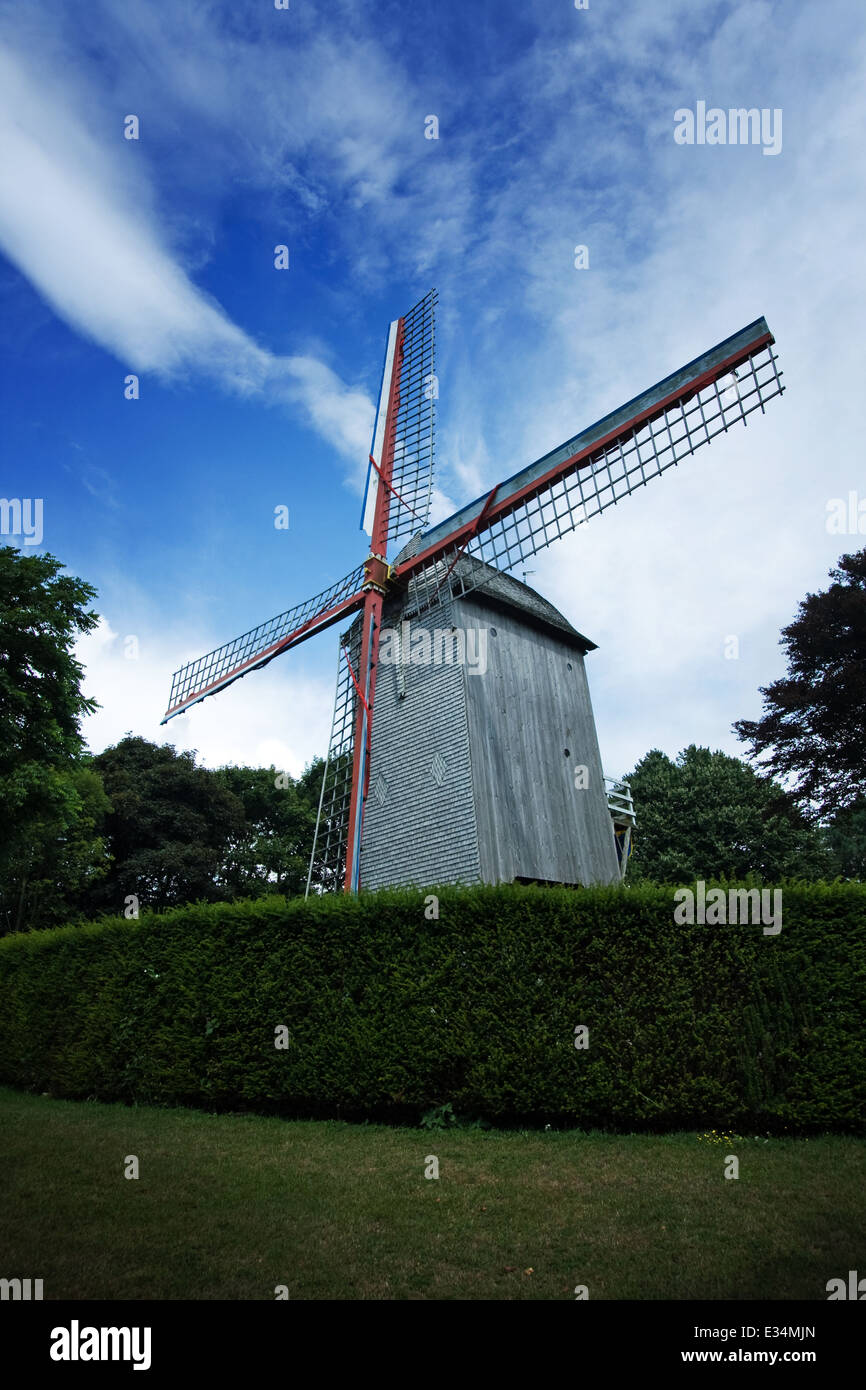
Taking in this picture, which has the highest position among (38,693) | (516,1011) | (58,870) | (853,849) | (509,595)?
(509,595)

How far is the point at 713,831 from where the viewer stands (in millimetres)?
31953

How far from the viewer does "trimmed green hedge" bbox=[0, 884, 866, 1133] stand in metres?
8.79

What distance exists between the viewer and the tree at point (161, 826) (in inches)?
1256

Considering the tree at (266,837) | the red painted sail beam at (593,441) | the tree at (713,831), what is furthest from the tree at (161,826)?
the red painted sail beam at (593,441)

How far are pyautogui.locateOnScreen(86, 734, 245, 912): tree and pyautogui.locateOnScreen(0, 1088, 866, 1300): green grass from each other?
77.9 feet

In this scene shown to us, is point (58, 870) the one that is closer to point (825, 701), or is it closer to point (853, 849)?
point (825, 701)

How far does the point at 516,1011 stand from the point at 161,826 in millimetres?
26821

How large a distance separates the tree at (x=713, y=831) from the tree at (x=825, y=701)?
7.40 meters

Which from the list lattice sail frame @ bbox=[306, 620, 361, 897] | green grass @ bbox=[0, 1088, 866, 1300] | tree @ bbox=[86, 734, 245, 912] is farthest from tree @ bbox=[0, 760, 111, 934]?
green grass @ bbox=[0, 1088, 866, 1300]

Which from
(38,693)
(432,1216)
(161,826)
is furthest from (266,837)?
(432,1216)

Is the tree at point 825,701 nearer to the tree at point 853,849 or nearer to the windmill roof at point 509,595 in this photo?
the windmill roof at point 509,595

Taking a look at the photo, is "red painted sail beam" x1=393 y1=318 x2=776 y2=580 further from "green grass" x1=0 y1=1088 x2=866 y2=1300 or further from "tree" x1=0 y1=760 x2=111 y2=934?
"tree" x1=0 y1=760 x2=111 y2=934
